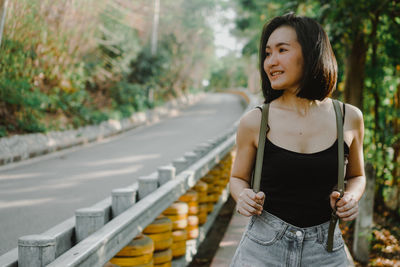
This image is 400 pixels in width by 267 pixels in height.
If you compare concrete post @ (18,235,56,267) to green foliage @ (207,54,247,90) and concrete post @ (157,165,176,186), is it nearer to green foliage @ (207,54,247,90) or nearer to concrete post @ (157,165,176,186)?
concrete post @ (157,165,176,186)

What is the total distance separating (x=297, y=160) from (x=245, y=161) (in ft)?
0.87

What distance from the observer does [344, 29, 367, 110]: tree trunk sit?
7.03m

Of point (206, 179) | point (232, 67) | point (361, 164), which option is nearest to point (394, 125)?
point (206, 179)

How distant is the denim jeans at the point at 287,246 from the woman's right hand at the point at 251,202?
99 mm

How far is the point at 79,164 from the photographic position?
1027cm

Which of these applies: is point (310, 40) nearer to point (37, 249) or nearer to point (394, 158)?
point (37, 249)

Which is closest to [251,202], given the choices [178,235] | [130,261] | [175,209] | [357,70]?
[130,261]

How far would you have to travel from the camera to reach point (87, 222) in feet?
8.00

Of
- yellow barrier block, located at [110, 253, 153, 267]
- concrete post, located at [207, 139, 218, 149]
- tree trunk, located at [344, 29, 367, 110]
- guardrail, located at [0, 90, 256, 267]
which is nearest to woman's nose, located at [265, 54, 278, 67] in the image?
guardrail, located at [0, 90, 256, 267]

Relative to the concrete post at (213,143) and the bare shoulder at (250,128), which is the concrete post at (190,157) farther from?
the bare shoulder at (250,128)

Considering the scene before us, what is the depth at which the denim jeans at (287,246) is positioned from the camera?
1.86m

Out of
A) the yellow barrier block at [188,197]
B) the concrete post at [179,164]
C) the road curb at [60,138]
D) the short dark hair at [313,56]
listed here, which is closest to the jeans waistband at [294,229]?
the short dark hair at [313,56]

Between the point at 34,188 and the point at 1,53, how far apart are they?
231cm

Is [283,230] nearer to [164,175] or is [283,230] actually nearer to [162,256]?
[162,256]
